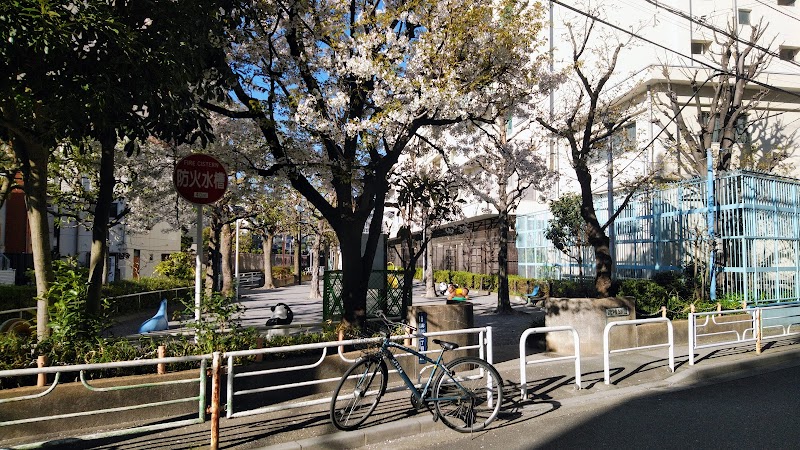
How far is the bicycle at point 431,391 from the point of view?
19.3ft

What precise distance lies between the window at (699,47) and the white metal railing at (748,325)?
1592 cm

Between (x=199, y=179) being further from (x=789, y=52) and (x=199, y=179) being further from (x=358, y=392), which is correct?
(x=789, y=52)

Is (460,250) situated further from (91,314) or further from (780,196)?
(91,314)

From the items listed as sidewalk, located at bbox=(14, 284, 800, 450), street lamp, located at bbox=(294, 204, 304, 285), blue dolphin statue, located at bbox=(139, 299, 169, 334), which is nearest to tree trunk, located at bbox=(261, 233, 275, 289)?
street lamp, located at bbox=(294, 204, 304, 285)

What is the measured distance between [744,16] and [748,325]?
22.2 metres

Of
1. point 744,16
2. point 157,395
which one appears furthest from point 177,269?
point 744,16

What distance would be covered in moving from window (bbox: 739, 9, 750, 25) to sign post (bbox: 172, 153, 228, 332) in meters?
29.0

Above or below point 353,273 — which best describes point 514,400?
below

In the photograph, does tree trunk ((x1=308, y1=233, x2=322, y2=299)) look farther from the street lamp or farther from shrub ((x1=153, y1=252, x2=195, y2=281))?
shrub ((x1=153, y1=252, x2=195, y2=281))

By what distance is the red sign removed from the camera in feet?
22.0

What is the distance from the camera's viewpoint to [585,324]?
10141 millimetres

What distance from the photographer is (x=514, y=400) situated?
7.04 m

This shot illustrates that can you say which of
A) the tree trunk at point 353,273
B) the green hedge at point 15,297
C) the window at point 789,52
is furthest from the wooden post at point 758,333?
the window at point 789,52

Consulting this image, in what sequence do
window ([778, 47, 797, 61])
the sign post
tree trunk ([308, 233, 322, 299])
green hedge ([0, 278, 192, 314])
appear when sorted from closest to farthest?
the sign post, green hedge ([0, 278, 192, 314]), tree trunk ([308, 233, 322, 299]), window ([778, 47, 797, 61])
